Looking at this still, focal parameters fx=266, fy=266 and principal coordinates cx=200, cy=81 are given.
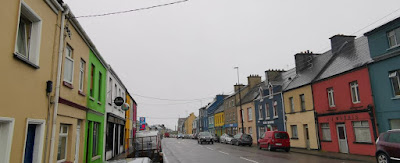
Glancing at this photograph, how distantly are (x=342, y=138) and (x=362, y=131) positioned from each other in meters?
2.17

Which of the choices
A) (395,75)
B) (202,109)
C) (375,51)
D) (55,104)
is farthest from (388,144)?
(202,109)

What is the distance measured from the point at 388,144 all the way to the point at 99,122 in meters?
14.2

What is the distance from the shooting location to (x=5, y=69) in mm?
5938

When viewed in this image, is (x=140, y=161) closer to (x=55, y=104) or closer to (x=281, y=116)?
(x=55, y=104)

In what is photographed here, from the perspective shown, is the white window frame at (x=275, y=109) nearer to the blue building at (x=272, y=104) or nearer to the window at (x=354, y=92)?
the blue building at (x=272, y=104)

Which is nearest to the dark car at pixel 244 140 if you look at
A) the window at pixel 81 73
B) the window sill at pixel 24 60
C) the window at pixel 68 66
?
the window at pixel 81 73

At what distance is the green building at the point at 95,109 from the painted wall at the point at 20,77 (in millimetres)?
4871

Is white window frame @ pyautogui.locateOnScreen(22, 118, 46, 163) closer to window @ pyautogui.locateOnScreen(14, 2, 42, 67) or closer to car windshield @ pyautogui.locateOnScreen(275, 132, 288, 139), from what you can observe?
window @ pyautogui.locateOnScreen(14, 2, 42, 67)

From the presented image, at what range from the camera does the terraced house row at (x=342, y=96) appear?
53.1 feet

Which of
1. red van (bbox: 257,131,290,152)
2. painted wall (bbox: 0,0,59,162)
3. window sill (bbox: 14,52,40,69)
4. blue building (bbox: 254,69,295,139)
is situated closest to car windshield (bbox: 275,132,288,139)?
red van (bbox: 257,131,290,152)

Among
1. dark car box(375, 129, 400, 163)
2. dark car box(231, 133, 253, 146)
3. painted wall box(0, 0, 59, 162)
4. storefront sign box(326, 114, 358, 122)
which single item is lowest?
dark car box(231, 133, 253, 146)

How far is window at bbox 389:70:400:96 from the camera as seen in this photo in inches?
613

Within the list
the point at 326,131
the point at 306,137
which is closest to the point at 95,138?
the point at 326,131

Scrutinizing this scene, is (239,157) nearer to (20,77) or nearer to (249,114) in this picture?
(20,77)
